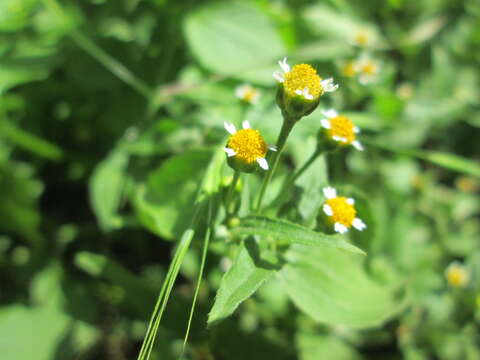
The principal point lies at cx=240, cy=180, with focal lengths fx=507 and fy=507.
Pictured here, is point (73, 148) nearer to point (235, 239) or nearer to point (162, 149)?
point (162, 149)

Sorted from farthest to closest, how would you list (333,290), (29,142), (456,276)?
(456,276)
(29,142)
(333,290)

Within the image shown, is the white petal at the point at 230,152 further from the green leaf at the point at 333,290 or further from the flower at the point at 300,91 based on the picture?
the green leaf at the point at 333,290

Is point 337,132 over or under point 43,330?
over

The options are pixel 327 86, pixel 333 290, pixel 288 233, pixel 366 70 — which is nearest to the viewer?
pixel 288 233

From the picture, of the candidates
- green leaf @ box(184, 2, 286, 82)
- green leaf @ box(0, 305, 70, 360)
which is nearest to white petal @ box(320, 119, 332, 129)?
green leaf @ box(184, 2, 286, 82)

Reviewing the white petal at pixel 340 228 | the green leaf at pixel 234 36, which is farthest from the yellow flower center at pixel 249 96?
the white petal at pixel 340 228

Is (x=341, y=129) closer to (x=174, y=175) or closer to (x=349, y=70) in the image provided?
(x=174, y=175)

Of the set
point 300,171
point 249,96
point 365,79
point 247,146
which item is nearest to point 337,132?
point 300,171
